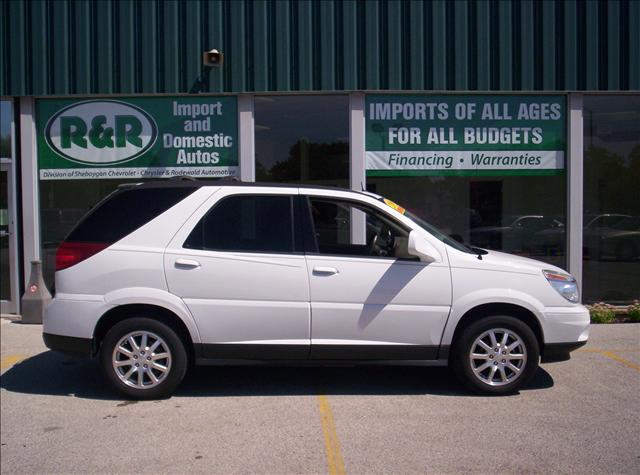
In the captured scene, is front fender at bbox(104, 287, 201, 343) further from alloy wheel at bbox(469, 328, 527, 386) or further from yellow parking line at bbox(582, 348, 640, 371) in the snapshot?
yellow parking line at bbox(582, 348, 640, 371)

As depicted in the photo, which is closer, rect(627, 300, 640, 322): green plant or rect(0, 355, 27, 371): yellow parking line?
rect(0, 355, 27, 371): yellow parking line

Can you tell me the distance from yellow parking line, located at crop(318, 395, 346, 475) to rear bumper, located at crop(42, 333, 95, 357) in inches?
80.6

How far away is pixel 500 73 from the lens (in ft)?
32.1

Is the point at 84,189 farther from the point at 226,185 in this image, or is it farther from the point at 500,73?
the point at 500,73

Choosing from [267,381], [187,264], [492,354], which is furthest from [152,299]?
[492,354]

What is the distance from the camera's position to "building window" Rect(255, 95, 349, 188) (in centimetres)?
992

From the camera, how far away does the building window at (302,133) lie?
391 inches

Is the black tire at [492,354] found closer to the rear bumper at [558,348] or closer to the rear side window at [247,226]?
the rear bumper at [558,348]

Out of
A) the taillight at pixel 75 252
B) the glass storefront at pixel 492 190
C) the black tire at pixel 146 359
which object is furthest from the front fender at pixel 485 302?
the glass storefront at pixel 492 190

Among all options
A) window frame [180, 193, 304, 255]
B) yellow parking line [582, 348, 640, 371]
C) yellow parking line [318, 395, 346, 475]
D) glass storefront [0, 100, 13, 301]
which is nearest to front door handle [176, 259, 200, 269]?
window frame [180, 193, 304, 255]

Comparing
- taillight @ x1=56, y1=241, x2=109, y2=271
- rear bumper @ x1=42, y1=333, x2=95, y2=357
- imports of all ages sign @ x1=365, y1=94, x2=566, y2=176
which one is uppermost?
imports of all ages sign @ x1=365, y1=94, x2=566, y2=176

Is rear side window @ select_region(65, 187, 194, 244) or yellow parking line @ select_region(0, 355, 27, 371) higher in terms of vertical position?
rear side window @ select_region(65, 187, 194, 244)

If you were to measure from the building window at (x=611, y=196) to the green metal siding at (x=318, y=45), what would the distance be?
1.48 ft

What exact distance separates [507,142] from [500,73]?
39.3 inches
